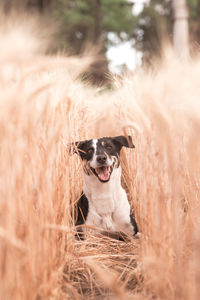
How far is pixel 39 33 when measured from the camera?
180 cm

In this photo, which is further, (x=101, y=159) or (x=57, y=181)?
(x=101, y=159)

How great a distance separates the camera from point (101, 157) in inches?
132

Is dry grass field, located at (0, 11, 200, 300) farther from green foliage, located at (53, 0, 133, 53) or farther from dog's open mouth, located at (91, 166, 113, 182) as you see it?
green foliage, located at (53, 0, 133, 53)

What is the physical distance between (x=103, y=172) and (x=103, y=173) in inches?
0.4

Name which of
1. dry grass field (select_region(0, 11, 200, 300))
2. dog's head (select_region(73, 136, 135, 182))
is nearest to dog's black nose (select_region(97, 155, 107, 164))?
dog's head (select_region(73, 136, 135, 182))

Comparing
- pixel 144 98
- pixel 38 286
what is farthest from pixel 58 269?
pixel 144 98

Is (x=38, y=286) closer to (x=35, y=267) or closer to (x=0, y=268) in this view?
(x=35, y=267)

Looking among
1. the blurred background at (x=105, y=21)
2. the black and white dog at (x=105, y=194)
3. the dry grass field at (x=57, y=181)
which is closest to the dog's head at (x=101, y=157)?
the black and white dog at (x=105, y=194)

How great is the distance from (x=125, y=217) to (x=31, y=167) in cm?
181

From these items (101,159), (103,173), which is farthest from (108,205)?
(101,159)

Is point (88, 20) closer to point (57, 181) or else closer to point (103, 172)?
point (103, 172)

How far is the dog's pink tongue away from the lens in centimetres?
347

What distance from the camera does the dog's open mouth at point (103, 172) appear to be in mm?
3463

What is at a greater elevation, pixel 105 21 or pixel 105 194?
pixel 105 21
